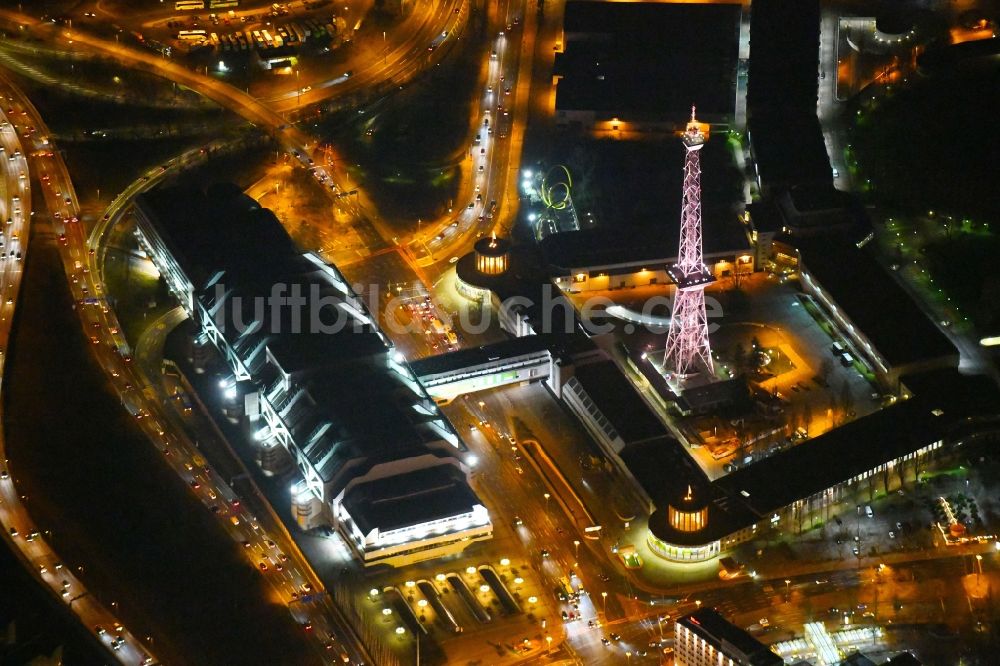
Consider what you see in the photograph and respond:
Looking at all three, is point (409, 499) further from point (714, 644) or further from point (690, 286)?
point (690, 286)

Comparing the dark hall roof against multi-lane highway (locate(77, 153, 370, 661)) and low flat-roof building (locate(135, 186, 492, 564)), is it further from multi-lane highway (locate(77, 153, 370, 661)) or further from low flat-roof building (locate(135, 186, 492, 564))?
multi-lane highway (locate(77, 153, 370, 661))

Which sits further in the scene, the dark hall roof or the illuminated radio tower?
the illuminated radio tower

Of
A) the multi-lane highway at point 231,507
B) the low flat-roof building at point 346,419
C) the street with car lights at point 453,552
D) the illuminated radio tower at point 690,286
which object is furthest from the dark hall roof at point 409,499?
the illuminated radio tower at point 690,286

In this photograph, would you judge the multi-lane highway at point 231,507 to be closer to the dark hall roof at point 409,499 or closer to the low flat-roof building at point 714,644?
the dark hall roof at point 409,499

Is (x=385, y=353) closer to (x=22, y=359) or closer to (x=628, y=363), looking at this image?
(x=628, y=363)

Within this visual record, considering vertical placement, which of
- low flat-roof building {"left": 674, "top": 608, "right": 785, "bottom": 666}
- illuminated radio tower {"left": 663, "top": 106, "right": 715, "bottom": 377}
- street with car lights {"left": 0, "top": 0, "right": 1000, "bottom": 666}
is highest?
illuminated radio tower {"left": 663, "top": 106, "right": 715, "bottom": 377}

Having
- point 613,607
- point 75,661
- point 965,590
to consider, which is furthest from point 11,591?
point 965,590

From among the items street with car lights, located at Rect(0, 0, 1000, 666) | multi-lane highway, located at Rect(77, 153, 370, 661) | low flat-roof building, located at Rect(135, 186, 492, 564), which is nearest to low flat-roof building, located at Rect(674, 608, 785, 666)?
street with car lights, located at Rect(0, 0, 1000, 666)
